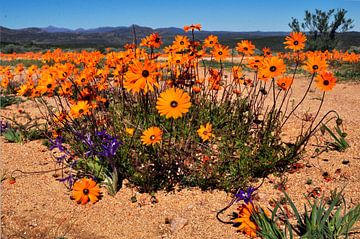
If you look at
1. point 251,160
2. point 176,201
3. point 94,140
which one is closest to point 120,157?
Answer: point 94,140

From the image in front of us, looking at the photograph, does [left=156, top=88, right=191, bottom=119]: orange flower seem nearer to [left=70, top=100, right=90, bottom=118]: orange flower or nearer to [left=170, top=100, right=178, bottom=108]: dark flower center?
[left=170, top=100, right=178, bottom=108]: dark flower center

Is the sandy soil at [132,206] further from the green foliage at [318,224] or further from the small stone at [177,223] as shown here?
the green foliage at [318,224]

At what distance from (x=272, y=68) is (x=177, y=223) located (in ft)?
5.52

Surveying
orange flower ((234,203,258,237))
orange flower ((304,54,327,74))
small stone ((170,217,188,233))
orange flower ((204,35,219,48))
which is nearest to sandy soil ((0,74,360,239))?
small stone ((170,217,188,233))

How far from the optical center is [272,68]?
11.0 feet

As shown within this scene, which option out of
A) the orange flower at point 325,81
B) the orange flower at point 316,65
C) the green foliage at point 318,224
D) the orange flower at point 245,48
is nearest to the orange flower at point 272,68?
the orange flower at point 316,65

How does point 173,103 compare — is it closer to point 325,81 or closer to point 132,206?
point 132,206

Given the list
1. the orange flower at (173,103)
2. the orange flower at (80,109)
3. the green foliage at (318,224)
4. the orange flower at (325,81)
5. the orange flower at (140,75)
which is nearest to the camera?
the green foliage at (318,224)

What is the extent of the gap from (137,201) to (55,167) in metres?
1.23

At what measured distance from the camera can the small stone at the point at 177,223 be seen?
2926mm

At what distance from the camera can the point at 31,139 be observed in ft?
16.0

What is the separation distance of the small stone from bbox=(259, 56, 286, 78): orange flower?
152cm

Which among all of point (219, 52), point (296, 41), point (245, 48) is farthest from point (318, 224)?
point (219, 52)

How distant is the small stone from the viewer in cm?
293
